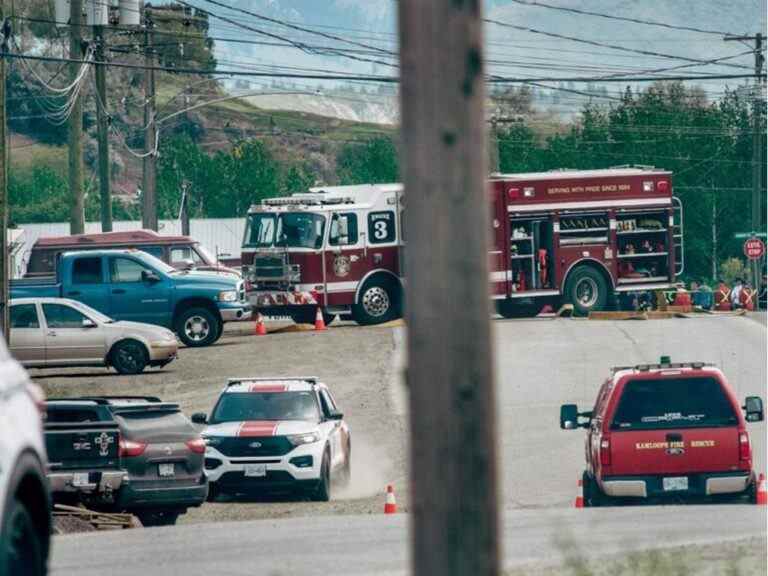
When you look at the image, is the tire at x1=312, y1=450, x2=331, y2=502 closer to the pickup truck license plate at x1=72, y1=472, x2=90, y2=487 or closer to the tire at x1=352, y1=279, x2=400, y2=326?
the pickup truck license plate at x1=72, y1=472, x2=90, y2=487

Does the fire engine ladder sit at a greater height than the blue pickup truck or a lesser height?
greater

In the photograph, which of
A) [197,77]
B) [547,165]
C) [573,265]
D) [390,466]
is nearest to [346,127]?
[197,77]

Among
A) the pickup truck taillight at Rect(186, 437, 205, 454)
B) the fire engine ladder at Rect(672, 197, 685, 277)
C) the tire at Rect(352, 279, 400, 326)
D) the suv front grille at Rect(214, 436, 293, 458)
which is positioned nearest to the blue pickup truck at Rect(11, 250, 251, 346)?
the tire at Rect(352, 279, 400, 326)

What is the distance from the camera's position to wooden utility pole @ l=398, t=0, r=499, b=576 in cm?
531

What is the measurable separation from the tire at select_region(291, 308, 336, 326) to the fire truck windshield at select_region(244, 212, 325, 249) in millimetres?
1695

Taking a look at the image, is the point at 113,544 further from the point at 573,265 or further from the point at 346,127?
the point at 346,127

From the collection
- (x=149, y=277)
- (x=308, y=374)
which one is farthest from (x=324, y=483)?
(x=149, y=277)

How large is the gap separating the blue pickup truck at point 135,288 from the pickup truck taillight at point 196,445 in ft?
49.0

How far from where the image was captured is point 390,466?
2462 cm

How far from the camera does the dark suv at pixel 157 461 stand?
61.3 feet

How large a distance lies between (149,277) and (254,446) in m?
13.7

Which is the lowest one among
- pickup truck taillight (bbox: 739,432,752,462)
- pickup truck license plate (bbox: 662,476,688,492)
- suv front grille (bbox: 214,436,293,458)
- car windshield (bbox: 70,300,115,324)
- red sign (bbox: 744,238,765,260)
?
pickup truck license plate (bbox: 662,476,688,492)

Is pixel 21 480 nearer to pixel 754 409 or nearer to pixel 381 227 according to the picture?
pixel 754 409

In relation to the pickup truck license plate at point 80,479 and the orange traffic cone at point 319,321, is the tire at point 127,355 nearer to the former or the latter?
the orange traffic cone at point 319,321
